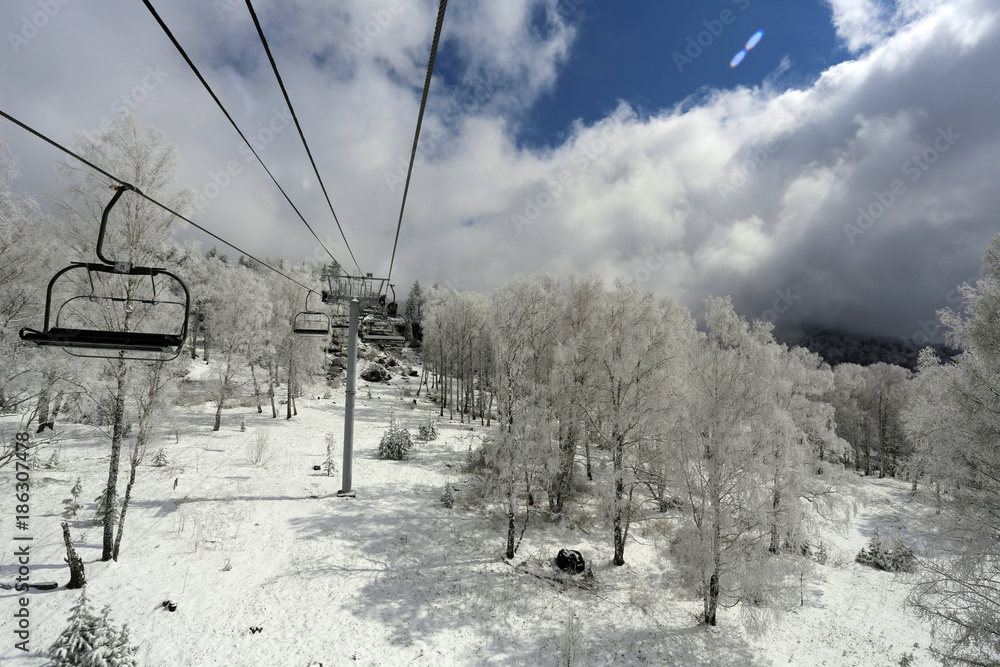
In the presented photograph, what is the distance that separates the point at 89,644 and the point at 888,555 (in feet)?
96.2

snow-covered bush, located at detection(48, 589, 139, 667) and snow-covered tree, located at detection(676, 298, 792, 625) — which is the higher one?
snow-covered tree, located at detection(676, 298, 792, 625)

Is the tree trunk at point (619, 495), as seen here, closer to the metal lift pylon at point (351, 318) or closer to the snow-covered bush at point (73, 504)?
the metal lift pylon at point (351, 318)

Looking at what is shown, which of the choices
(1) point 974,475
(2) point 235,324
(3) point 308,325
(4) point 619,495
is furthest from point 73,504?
(1) point 974,475

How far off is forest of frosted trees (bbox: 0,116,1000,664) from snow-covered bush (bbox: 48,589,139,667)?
146 inches

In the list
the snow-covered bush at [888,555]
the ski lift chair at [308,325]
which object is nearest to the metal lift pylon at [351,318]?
the ski lift chair at [308,325]

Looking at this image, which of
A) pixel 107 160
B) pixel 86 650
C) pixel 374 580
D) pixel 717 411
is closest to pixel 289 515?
pixel 374 580

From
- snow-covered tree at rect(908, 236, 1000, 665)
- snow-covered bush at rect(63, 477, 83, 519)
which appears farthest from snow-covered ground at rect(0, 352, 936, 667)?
snow-covered tree at rect(908, 236, 1000, 665)

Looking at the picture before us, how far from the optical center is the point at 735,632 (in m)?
12.5

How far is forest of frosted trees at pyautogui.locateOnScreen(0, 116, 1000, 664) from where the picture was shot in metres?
9.16

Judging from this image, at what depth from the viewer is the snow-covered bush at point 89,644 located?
709 cm

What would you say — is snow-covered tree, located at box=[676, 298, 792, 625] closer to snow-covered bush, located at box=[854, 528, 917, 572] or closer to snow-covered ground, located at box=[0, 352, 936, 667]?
snow-covered ground, located at box=[0, 352, 936, 667]

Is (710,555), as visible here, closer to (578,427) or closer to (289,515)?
(578,427)

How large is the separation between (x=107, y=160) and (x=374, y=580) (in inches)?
535

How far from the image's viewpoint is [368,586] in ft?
38.6
